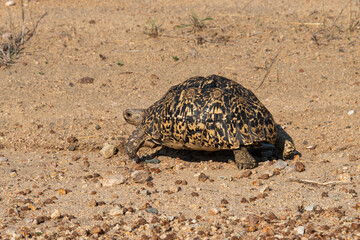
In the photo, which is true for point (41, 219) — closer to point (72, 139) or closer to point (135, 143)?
point (135, 143)

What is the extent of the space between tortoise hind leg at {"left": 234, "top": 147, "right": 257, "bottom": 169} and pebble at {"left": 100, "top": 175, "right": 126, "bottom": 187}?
1315mm

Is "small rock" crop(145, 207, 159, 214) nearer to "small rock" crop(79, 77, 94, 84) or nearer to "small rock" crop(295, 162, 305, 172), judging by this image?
"small rock" crop(295, 162, 305, 172)

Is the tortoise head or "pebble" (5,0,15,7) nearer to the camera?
the tortoise head

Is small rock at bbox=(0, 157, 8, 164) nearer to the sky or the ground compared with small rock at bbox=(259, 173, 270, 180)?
nearer to the ground

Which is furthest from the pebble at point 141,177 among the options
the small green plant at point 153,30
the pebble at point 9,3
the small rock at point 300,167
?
the pebble at point 9,3

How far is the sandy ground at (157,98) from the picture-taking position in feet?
13.3

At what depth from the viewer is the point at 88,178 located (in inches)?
197

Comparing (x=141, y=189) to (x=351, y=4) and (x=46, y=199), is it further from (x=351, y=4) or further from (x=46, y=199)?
(x=351, y=4)

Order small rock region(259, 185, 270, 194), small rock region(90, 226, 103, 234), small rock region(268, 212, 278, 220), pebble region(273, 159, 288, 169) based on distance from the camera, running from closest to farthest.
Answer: small rock region(90, 226, 103, 234) < small rock region(268, 212, 278, 220) < small rock region(259, 185, 270, 194) < pebble region(273, 159, 288, 169)

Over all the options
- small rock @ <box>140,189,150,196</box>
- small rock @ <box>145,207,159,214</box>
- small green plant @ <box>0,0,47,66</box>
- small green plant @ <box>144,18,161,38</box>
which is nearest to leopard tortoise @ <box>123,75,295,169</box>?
small rock @ <box>140,189,150,196</box>

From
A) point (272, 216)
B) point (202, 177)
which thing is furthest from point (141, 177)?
point (272, 216)

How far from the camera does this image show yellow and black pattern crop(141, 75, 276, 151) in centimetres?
502

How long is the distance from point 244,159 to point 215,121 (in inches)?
21.6

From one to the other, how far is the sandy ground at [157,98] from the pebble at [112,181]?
12mm
